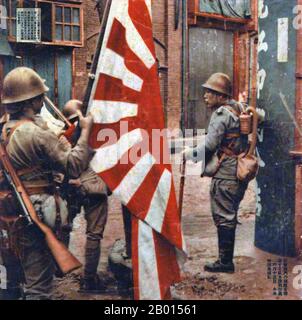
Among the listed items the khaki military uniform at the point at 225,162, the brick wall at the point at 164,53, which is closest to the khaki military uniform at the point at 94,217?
the brick wall at the point at 164,53

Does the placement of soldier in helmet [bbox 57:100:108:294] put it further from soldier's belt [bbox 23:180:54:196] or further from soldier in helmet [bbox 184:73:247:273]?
soldier in helmet [bbox 184:73:247:273]

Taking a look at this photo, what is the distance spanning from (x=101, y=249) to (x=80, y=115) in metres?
1.19

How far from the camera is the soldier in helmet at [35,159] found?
5.15 meters

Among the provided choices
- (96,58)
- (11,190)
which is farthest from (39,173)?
(96,58)

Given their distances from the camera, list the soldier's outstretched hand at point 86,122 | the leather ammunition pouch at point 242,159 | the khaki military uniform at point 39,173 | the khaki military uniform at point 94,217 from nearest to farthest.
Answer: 1. the khaki military uniform at point 39,173
2. the soldier's outstretched hand at point 86,122
3. the khaki military uniform at point 94,217
4. the leather ammunition pouch at point 242,159

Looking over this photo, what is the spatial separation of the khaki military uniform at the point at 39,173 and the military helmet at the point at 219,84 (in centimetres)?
122

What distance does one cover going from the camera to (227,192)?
5559mm

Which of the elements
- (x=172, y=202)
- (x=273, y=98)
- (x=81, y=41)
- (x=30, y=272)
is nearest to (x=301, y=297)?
(x=172, y=202)

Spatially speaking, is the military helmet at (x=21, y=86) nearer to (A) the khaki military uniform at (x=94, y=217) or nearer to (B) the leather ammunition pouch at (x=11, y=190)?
(B) the leather ammunition pouch at (x=11, y=190)

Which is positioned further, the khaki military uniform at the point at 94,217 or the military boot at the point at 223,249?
the military boot at the point at 223,249

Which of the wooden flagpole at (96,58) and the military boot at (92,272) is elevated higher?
the wooden flagpole at (96,58)

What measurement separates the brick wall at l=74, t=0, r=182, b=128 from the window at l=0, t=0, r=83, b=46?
8 centimetres

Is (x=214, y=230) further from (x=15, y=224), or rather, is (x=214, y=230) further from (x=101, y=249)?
(x=15, y=224)

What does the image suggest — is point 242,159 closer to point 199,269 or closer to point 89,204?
point 199,269
